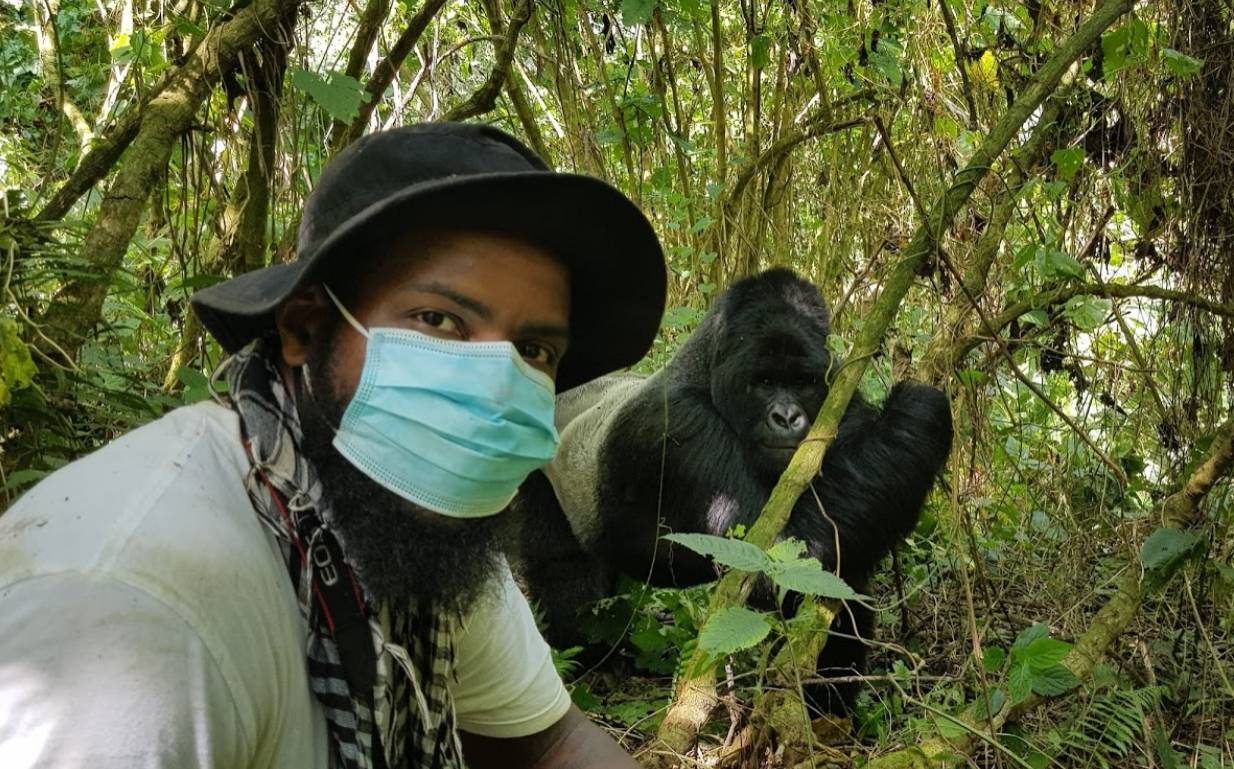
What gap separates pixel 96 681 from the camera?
1.08 meters

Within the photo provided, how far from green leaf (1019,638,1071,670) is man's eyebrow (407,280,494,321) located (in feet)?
4.38

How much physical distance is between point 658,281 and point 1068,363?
103 inches

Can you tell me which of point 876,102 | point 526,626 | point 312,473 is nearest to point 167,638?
point 312,473

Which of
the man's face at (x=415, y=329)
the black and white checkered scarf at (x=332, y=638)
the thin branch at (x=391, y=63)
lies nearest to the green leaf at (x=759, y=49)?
the thin branch at (x=391, y=63)

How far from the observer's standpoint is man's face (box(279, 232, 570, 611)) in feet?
5.36

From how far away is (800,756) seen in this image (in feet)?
7.82

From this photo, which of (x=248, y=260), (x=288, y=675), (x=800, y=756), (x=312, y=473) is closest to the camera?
(x=288, y=675)

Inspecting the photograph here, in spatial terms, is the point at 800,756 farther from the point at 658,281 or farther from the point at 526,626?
the point at 658,281

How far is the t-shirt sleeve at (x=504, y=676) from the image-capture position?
1899mm

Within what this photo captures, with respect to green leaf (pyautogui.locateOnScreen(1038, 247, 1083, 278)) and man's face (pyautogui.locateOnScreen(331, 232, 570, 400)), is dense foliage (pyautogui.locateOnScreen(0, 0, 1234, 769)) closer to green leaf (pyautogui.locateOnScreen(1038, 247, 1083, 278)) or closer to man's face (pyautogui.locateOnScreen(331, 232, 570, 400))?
green leaf (pyautogui.locateOnScreen(1038, 247, 1083, 278))

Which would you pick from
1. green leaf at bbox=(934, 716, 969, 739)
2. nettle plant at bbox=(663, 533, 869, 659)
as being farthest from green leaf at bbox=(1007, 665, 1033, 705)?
nettle plant at bbox=(663, 533, 869, 659)

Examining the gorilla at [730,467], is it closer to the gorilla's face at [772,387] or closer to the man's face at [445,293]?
the gorilla's face at [772,387]

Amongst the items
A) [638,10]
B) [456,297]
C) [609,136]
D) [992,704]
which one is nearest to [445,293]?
[456,297]

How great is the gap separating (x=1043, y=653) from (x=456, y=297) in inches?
55.9
